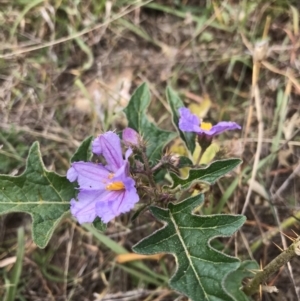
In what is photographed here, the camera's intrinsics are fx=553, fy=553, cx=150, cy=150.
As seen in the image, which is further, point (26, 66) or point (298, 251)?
point (26, 66)

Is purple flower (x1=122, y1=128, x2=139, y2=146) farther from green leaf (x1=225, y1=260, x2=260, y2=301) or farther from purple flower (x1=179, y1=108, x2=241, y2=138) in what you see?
green leaf (x1=225, y1=260, x2=260, y2=301)

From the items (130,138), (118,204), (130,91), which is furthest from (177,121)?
(130,91)

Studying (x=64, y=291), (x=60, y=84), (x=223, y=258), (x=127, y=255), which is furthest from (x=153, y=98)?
(x=223, y=258)

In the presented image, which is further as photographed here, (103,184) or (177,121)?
(177,121)

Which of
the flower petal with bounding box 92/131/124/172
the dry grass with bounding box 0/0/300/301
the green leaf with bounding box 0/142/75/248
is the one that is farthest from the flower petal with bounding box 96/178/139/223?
the dry grass with bounding box 0/0/300/301

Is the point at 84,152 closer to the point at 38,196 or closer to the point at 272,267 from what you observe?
the point at 38,196

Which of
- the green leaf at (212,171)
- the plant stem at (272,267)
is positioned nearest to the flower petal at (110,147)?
the green leaf at (212,171)

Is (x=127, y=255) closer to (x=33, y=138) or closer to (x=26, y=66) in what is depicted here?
(x=33, y=138)

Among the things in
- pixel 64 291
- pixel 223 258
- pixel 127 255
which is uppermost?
pixel 223 258
